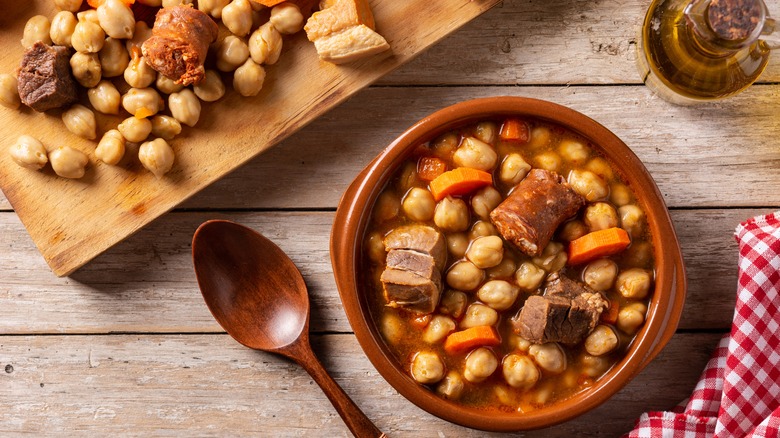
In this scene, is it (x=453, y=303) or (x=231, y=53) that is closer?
(x=453, y=303)

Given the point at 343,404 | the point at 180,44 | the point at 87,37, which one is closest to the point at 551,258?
the point at 343,404

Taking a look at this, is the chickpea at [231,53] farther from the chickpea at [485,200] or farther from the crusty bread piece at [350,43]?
the chickpea at [485,200]

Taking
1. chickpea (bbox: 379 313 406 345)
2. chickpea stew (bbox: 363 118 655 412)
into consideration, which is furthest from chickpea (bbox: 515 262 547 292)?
chickpea (bbox: 379 313 406 345)

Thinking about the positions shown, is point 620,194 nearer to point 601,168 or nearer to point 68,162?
→ point 601,168

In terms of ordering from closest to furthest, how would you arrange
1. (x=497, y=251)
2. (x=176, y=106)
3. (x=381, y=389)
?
(x=497, y=251), (x=176, y=106), (x=381, y=389)

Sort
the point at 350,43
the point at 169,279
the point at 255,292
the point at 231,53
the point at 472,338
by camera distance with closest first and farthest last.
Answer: the point at 472,338, the point at 350,43, the point at 231,53, the point at 255,292, the point at 169,279

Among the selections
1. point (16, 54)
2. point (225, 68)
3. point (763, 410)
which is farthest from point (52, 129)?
point (763, 410)

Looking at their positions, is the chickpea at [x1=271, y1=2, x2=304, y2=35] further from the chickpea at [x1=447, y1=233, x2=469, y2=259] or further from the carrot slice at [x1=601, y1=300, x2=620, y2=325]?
the carrot slice at [x1=601, y1=300, x2=620, y2=325]

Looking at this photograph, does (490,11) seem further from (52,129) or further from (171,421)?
(171,421)
